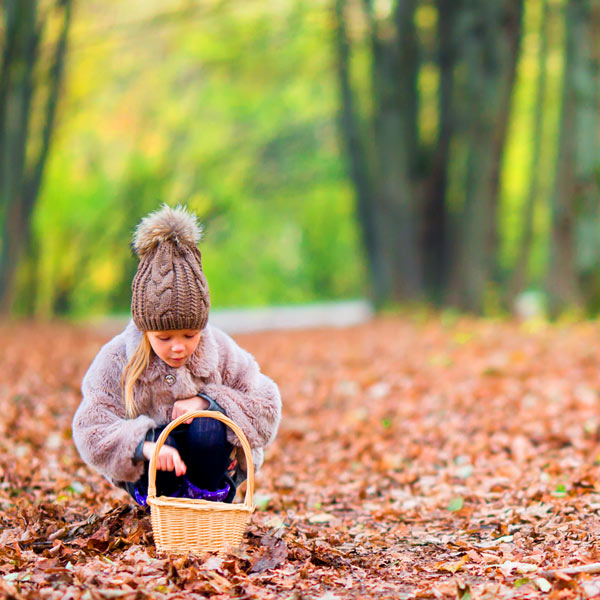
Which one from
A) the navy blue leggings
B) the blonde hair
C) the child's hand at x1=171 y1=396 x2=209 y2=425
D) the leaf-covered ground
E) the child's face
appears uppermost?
the child's face

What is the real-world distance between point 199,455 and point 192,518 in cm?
27

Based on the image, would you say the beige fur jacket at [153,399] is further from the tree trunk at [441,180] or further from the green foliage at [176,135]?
the green foliage at [176,135]

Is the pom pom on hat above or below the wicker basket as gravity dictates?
above

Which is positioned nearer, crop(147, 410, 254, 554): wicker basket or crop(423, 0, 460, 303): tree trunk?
crop(147, 410, 254, 554): wicker basket

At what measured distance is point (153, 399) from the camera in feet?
11.4

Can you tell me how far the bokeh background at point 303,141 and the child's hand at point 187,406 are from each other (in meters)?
4.34

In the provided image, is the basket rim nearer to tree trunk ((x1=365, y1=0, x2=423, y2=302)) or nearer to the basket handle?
the basket handle

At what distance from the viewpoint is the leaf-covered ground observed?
310 cm

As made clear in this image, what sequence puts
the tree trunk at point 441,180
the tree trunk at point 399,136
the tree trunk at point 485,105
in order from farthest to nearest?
the tree trunk at point 399,136, the tree trunk at point 441,180, the tree trunk at point 485,105

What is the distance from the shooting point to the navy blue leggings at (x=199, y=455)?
3.37m

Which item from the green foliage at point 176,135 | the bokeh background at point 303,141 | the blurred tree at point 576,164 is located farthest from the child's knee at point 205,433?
the green foliage at point 176,135

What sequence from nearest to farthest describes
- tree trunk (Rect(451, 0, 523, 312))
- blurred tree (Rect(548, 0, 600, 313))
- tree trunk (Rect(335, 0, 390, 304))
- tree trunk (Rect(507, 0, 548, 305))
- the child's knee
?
the child's knee
blurred tree (Rect(548, 0, 600, 313))
tree trunk (Rect(451, 0, 523, 312))
tree trunk (Rect(335, 0, 390, 304))
tree trunk (Rect(507, 0, 548, 305))

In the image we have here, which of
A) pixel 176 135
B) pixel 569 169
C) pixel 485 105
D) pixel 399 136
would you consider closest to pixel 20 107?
pixel 399 136

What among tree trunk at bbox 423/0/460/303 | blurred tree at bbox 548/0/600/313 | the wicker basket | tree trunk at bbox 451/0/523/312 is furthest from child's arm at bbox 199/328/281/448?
tree trunk at bbox 423/0/460/303
